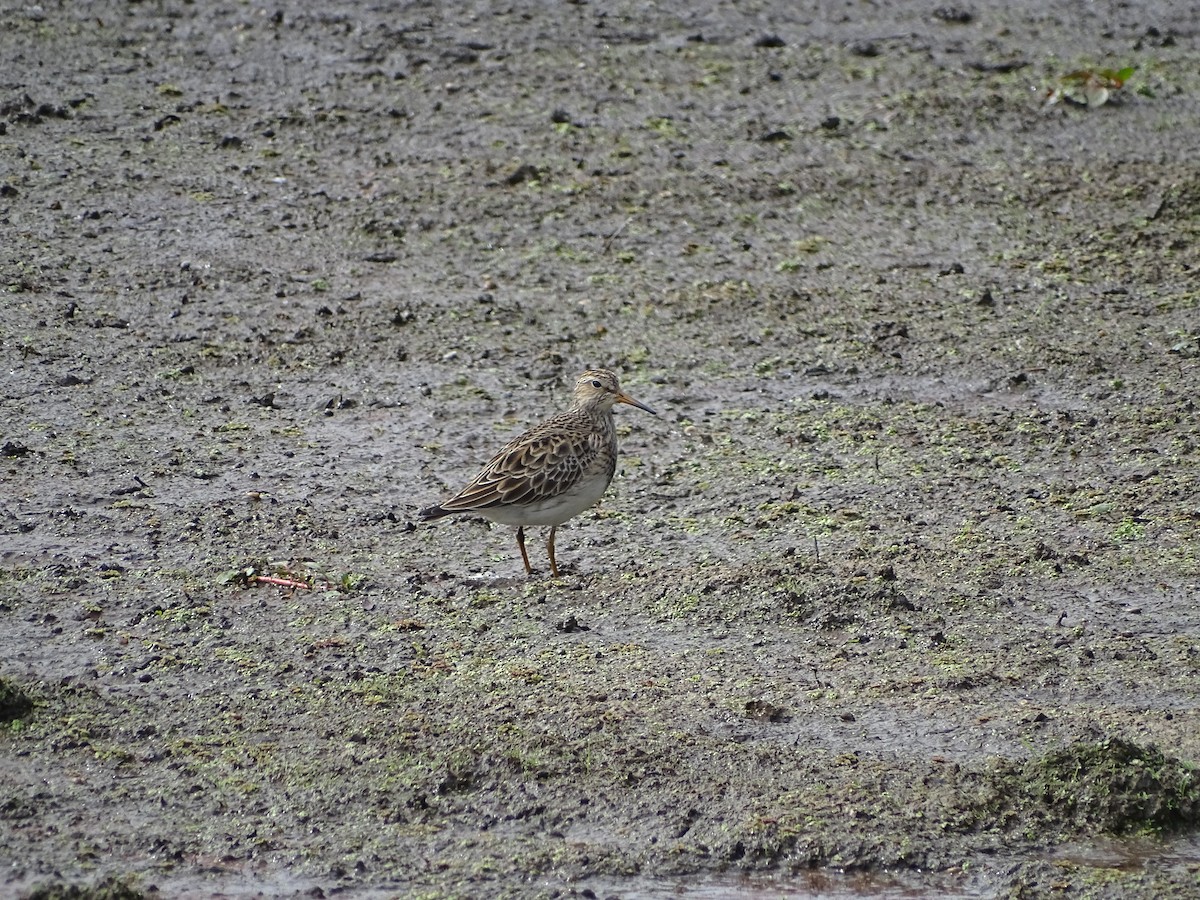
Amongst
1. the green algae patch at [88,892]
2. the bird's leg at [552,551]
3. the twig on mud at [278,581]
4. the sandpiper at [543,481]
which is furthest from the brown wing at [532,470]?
the green algae patch at [88,892]

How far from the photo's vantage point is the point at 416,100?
1315 cm

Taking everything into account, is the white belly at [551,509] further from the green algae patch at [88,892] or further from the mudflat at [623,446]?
the green algae patch at [88,892]

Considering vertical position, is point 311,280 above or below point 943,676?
above

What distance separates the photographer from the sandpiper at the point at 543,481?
26.0 ft

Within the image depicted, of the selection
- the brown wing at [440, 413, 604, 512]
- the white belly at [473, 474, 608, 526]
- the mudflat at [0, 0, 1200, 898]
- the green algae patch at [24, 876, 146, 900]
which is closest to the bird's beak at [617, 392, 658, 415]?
the mudflat at [0, 0, 1200, 898]

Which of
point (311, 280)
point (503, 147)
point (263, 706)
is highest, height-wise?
point (503, 147)

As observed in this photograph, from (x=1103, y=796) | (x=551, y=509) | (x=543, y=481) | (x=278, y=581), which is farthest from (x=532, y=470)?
(x=1103, y=796)

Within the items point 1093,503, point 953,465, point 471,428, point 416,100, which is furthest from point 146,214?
point 1093,503

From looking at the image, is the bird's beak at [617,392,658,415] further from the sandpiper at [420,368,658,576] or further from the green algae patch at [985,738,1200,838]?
the green algae patch at [985,738,1200,838]

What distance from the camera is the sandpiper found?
7.93 meters

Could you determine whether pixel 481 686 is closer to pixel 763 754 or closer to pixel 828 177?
pixel 763 754

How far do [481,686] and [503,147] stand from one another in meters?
6.64

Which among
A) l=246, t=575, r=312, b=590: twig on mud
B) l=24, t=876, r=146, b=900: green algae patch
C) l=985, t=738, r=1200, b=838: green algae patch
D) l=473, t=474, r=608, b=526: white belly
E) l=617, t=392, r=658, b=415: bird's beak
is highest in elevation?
l=617, t=392, r=658, b=415: bird's beak

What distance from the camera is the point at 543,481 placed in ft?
26.0
